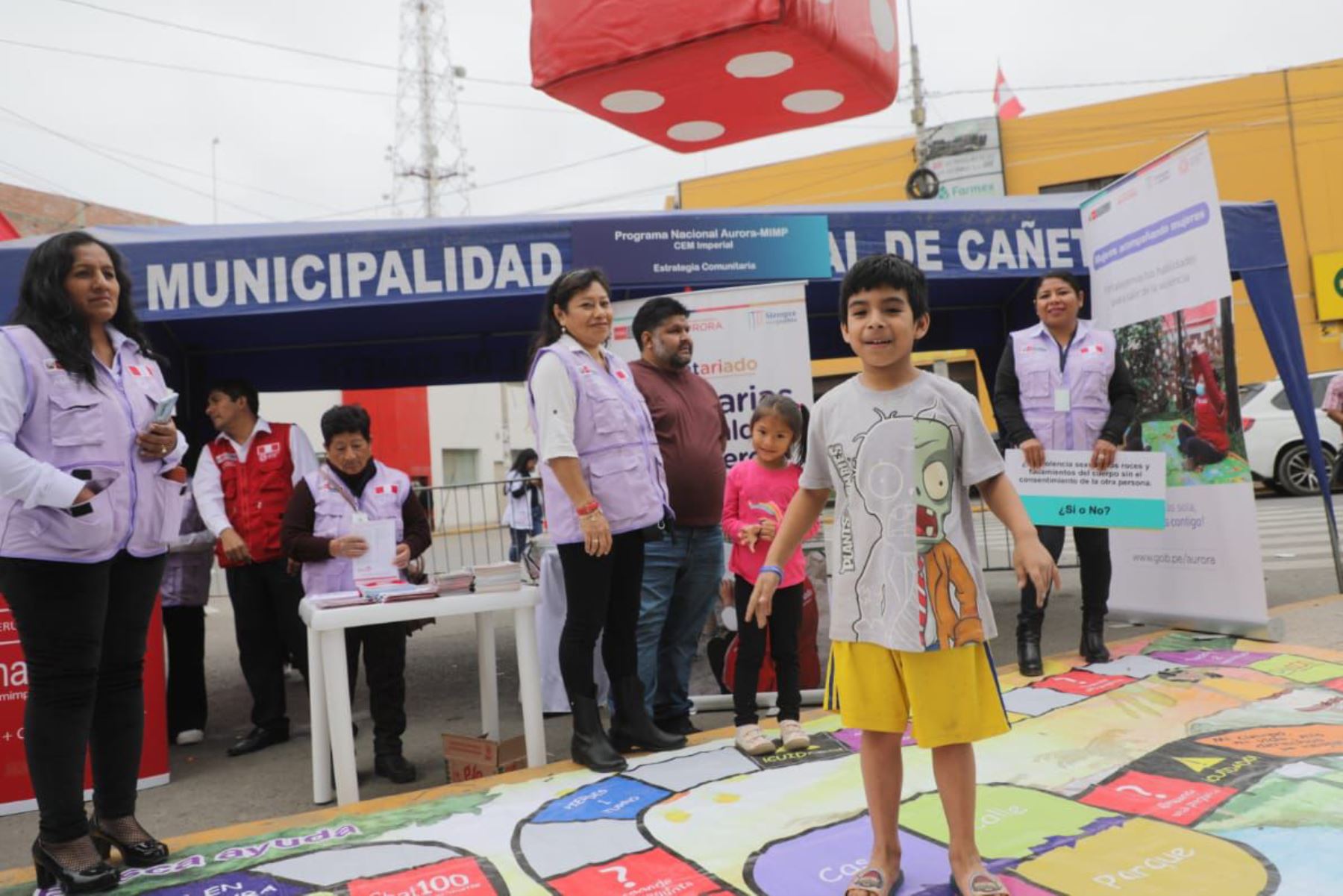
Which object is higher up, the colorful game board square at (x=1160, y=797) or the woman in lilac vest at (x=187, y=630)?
the woman in lilac vest at (x=187, y=630)

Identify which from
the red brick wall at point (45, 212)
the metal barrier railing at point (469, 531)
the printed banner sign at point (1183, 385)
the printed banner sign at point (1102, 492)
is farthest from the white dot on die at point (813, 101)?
the red brick wall at point (45, 212)

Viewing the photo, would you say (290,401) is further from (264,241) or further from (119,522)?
(119,522)

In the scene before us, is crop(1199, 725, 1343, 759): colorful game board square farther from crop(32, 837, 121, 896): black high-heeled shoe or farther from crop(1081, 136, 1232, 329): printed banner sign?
crop(32, 837, 121, 896): black high-heeled shoe

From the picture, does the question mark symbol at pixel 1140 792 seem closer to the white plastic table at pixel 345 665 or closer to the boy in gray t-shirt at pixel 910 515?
the boy in gray t-shirt at pixel 910 515

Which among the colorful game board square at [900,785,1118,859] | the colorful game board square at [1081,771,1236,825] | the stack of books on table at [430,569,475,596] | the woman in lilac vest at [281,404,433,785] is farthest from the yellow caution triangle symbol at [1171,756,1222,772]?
the woman in lilac vest at [281,404,433,785]

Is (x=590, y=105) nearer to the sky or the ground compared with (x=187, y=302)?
nearer to the sky

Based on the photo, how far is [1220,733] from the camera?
3.12 meters

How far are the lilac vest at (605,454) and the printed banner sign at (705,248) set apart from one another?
4.90ft

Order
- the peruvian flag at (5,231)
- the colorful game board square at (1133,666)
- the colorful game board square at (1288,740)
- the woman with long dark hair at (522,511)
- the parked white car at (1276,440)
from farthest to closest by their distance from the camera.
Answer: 1. the parked white car at (1276,440)
2. the woman with long dark hair at (522,511)
3. the peruvian flag at (5,231)
4. the colorful game board square at (1133,666)
5. the colorful game board square at (1288,740)

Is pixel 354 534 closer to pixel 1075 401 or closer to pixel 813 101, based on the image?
pixel 813 101

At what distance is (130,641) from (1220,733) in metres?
3.48

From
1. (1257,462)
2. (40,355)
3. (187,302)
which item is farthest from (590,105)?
(1257,462)

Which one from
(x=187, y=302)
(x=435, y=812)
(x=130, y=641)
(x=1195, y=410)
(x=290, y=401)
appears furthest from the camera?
(x=290, y=401)

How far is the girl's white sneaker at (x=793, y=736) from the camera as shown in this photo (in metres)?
3.26
